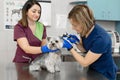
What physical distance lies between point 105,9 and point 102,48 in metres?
2.23

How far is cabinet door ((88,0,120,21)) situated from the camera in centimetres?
373

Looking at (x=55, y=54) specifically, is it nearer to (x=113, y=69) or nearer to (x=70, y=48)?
(x=70, y=48)

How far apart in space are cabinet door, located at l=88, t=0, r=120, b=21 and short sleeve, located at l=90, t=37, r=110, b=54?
204cm

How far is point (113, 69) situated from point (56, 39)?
519 millimetres

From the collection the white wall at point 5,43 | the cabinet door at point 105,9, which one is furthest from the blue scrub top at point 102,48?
the cabinet door at point 105,9

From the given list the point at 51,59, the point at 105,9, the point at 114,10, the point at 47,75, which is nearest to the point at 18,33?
the point at 51,59

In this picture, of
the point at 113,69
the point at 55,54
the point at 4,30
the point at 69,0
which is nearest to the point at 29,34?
the point at 55,54

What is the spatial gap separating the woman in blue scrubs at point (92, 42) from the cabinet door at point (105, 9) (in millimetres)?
1960

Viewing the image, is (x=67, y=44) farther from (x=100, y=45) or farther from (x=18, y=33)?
(x=18, y=33)

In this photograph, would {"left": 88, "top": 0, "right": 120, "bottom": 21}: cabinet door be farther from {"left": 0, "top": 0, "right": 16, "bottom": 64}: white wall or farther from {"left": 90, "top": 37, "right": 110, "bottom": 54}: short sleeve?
{"left": 90, "top": 37, "right": 110, "bottom": 54}: short sleeve

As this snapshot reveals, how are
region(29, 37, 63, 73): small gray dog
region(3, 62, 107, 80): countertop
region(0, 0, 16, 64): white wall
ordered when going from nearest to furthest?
region(3, 62, 107, 80): countertop
region(29, 37, 63, 73): small gray dog
region(0, 0, 16, 64): white wall

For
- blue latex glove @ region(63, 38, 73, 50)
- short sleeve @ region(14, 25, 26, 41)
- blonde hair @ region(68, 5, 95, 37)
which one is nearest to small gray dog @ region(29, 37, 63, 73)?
blue latex glove @ region(63, 38, 73, 50)

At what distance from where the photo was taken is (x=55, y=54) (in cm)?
172

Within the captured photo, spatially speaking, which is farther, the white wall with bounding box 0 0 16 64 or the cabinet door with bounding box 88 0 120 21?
the cabinet door with bounding box 88 0 120 21
